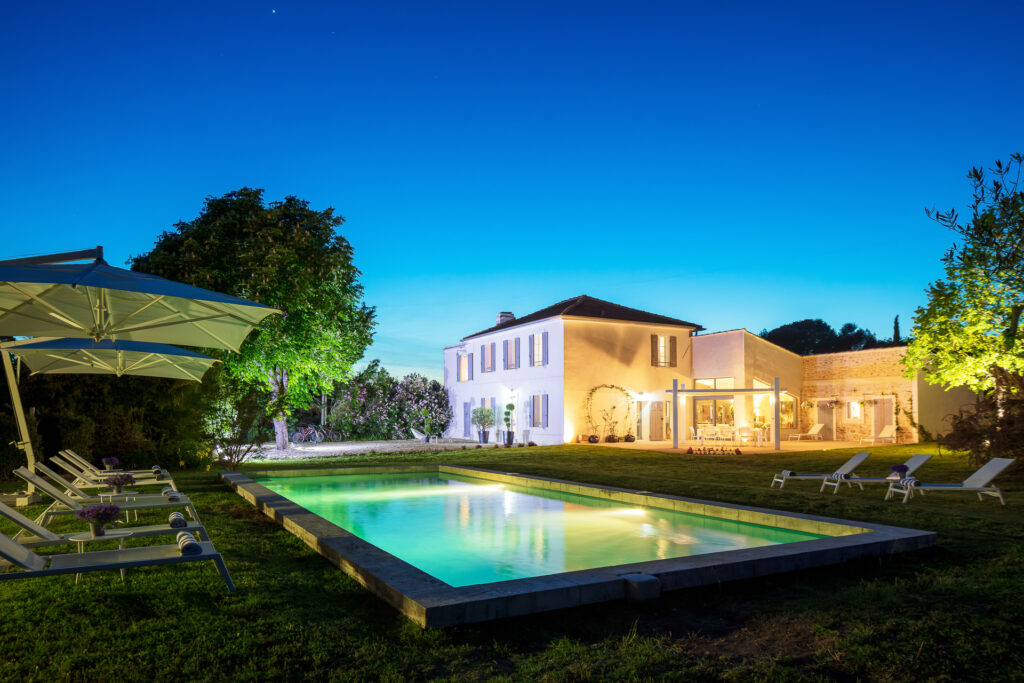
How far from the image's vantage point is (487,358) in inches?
1252

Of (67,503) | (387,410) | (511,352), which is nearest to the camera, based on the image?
(67,503)

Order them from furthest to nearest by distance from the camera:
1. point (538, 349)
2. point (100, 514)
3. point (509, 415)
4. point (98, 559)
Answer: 1. point (509, 415)
2. point (538, 349)
3. point (100, 514)
4. point (98, 559)

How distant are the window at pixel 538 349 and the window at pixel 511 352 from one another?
111 cm

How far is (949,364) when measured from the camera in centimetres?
1781

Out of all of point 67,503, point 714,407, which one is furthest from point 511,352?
point 67,503

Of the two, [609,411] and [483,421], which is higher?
[609,411]

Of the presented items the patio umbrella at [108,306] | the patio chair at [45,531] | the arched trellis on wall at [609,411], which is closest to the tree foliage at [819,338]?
the arched trellis on wall at [609,411]

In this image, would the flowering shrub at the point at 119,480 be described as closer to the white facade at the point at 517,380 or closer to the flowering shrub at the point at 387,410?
the white facade at the point at 517,380

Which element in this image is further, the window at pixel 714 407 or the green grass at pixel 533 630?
the window at pixel 714 407

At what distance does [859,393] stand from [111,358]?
26.0 metres

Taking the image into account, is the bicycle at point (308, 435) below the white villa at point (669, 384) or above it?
below

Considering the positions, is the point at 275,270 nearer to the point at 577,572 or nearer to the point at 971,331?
the point at 577,572

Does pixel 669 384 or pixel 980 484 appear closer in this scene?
pixel 980 484

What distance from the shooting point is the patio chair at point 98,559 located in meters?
4.35
